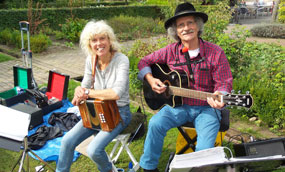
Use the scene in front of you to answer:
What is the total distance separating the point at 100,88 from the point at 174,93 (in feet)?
2.74

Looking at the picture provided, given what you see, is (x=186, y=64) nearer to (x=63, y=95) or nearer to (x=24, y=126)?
(x=24, y=126)

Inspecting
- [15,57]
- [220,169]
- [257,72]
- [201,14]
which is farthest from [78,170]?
[15,57]

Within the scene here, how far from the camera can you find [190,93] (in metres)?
2.67

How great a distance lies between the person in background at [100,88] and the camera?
260 cm

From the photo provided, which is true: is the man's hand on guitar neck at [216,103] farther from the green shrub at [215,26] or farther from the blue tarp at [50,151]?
the green shrub at [215,26]

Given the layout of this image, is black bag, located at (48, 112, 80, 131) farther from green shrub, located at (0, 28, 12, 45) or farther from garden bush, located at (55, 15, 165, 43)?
green shrub, located at (0, 28, 12, 45)

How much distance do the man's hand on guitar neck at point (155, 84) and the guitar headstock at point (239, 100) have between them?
712 mm

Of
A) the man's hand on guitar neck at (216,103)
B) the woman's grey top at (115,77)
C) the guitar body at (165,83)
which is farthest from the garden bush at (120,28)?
the man's hand on guitar neck at (216,103)

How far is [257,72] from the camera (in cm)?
430

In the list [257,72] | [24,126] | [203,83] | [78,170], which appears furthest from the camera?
[257,72]

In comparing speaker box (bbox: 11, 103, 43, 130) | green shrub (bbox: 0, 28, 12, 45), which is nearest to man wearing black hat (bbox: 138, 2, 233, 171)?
speaker box (bbox: 11, 103, 43, 130)

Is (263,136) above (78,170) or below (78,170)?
above

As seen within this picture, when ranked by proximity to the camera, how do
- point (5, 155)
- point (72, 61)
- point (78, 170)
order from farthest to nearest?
point (72, 61) < point (5, 155) < point (78, 170)

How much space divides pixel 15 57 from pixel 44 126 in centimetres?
584
